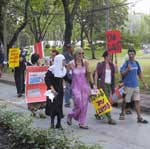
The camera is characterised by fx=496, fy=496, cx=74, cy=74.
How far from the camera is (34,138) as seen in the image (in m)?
6.13

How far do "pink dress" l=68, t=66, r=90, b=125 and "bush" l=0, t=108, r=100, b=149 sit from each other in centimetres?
304

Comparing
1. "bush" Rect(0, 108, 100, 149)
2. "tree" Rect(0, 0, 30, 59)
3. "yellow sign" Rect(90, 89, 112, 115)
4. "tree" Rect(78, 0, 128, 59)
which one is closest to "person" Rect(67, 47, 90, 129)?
"yellow sign" Rect(90, 89, 112, 115)

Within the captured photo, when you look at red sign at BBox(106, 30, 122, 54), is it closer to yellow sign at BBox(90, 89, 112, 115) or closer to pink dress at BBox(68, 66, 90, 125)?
yellow sign at BBox(90, 89, 112, 115)

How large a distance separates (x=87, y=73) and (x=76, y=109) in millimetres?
778

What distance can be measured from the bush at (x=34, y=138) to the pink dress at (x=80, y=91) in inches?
120

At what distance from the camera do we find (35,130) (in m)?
6.36

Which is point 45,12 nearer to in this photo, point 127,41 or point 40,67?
point 127,41

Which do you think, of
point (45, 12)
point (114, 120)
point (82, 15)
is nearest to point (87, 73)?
point (114, 120)

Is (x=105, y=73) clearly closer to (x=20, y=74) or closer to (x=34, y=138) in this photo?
(x=34, y=138)

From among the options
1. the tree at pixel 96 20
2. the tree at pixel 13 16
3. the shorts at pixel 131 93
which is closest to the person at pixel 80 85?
the shorts at pixel 131 93

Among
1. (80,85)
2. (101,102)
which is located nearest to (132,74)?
(101,102)

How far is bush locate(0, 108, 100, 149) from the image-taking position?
5.74 metres

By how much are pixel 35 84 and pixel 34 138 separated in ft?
20.0

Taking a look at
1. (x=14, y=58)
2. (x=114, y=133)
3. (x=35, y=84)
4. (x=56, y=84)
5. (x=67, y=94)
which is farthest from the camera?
(x=14, y=58)
